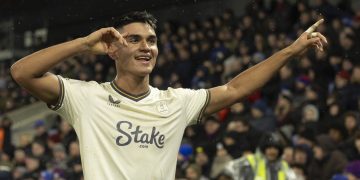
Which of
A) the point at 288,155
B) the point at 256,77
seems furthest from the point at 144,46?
the point at 288,155

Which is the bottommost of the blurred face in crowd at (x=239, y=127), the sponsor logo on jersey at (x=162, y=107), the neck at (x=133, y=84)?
the blurred face in crowd at (x=239, y=127)

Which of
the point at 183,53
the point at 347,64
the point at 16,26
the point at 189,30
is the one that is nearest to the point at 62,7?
the point at 16,26

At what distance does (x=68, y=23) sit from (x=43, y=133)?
7394 millimetres

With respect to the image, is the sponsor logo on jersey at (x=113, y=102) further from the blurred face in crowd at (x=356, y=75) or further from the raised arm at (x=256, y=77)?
the blurred face in crowd at (x=356, y=75)

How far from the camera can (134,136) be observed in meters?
4.52

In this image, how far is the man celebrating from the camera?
171 inches

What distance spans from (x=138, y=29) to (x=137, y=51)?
0.13 meters

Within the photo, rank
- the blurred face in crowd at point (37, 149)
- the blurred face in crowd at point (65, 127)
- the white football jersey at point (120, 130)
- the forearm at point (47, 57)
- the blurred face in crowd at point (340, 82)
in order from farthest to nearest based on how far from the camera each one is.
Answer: the blurred face in crowd at point (65, 127), the blurred face in crowd at point (37, 149), the blurred face in crowd at point (340, 82), the white football jersey at point (120, 130), the forearm at point (47, 57)

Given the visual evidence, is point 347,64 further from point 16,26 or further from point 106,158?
point 16,26

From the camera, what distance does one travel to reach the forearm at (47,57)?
4.29 meters

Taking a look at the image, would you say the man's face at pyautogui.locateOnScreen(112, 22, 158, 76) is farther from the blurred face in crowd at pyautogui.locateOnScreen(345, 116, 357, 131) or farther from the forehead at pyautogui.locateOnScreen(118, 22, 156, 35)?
the blurred face in crowd at pyautogui.locateOnScreen(345, 116, 357, 131)

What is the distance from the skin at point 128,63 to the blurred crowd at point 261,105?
4175 millimetres

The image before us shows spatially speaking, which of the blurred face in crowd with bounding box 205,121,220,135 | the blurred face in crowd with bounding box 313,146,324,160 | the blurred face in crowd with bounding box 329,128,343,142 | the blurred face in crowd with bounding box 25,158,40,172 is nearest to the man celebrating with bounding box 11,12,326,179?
the blurred face in crowd with bounding box 313,146,324,160

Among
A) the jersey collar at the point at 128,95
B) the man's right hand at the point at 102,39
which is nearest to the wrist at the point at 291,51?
the jersey collar at the point at 128,95
